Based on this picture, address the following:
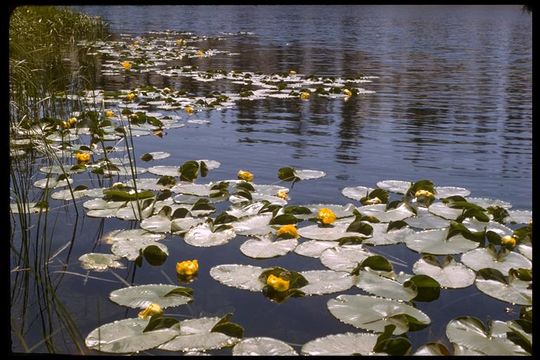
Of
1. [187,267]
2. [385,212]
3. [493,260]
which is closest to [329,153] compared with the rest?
[385,212]

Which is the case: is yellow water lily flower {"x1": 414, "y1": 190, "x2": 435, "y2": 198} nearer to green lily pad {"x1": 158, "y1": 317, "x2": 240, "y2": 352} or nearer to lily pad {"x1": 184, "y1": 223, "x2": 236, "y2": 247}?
lily pad {"x1": 184, "y1": 223, "x2": 236, "y2": 247}

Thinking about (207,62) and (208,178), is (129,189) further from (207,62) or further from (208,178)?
(207,62)

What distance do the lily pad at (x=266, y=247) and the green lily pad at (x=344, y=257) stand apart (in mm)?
164

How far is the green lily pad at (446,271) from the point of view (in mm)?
1962

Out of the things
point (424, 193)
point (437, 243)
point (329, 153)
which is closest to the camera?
point (437, 243)

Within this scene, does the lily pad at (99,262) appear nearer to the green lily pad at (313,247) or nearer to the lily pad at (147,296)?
the lily pad at (147,296)

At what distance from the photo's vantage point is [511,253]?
2104mm

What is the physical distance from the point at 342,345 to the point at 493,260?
2.78 ft

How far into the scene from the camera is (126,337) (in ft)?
5.24

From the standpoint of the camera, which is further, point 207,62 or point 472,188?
point 207,62

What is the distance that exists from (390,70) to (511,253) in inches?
290

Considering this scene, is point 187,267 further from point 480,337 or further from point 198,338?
point 480,337

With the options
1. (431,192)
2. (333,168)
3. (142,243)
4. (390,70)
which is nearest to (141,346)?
(142,243)

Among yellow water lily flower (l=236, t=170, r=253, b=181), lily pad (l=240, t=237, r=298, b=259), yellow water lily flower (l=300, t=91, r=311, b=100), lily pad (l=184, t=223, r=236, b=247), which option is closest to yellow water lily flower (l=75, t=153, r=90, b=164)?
yellow water lily flower (l=236, t=170, r=253, b=181)
